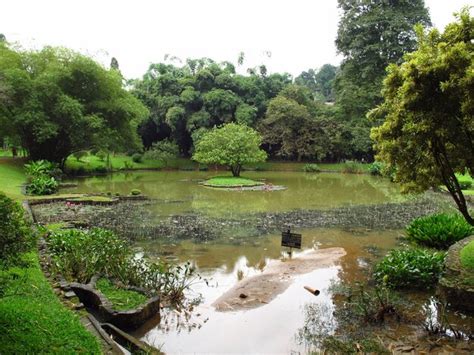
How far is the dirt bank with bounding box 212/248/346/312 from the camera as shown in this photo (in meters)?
9.28

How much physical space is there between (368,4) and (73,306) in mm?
52063

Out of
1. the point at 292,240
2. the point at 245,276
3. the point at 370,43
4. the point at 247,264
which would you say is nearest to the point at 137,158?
the point at 370,43

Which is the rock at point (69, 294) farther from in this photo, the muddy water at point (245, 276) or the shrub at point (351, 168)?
the shrub at point (351, 168)

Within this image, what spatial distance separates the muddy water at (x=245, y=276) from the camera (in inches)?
291

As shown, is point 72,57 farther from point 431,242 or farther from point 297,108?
point 431,242

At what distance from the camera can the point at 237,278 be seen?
11078 mm

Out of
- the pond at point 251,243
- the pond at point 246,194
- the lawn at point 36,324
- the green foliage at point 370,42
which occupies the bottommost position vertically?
the pond at point 246,194

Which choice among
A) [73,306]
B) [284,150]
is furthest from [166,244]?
[284,150]

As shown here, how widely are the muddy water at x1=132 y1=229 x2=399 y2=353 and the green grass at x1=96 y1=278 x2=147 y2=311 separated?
59cm

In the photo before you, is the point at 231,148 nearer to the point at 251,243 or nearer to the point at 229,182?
the point at 229,182

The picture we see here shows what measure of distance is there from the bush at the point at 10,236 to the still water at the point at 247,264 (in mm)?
3058

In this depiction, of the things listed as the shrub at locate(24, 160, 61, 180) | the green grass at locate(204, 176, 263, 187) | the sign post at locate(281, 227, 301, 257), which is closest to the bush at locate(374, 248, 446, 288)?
the sign post at locate(281, 227, 301, 257)

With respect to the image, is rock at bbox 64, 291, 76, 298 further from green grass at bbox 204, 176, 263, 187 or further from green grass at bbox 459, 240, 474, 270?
green grass at bbox 204, 176, 263, 187

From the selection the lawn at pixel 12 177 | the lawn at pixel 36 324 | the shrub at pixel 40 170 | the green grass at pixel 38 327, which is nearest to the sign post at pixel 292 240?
the lawn at pixel 36 324
